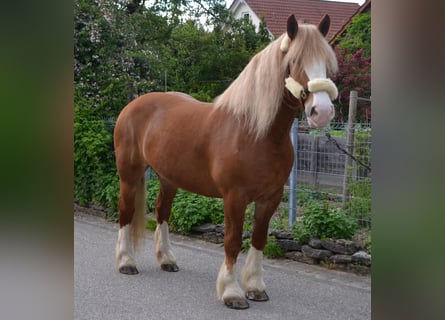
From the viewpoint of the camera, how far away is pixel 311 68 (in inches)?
113

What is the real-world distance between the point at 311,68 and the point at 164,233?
2.21 m

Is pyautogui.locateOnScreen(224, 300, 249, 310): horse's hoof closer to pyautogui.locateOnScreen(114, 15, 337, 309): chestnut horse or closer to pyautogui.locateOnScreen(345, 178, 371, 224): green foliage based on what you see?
pyautogui.locateOnScreen(114, 15, 337, 309): chestnut horse

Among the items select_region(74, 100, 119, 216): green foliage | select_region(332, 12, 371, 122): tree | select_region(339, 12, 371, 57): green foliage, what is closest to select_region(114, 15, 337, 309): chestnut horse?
select_region(74, 100, 119, 216): green foliage

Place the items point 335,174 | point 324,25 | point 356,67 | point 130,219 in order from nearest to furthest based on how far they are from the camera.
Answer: point 324,25 → point 130,219 → point 335,174 → point 356,67

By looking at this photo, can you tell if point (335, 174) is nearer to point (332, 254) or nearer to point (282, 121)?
point (332, 254)

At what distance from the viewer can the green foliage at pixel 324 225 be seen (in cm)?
443

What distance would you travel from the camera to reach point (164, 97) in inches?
173

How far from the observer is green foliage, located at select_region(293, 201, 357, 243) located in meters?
4.43

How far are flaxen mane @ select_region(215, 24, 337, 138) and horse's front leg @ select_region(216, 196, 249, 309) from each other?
53 centimetres

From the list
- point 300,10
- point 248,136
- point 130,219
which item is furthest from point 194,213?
point 300,10
